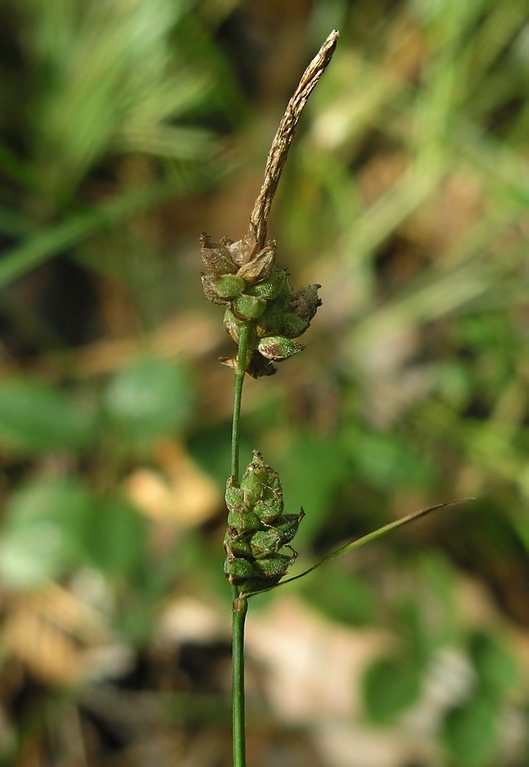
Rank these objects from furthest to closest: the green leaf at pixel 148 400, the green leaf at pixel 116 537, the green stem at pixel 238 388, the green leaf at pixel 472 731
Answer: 1. the green leaf at pixel 148 400
2. the green leaf at pixel 116 537
3. the green leaf at pixel 472 731
4. the green stem at pixel 238 388

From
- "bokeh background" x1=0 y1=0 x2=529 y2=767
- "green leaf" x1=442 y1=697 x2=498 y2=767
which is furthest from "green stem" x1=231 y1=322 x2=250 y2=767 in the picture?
"green leaf" x1=442 y1=697 x2=498 y2=767

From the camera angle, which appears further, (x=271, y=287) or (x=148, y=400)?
(x=148, y=400)

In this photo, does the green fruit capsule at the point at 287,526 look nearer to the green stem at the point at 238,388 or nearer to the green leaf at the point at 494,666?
the green stem at the point at 238,388

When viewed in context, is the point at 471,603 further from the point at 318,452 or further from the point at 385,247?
the point at 385,247

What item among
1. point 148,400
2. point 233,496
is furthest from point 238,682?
point 148,400

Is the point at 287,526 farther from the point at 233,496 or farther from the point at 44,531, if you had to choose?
the point at 44,531

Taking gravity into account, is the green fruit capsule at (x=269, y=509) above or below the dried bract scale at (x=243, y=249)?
below

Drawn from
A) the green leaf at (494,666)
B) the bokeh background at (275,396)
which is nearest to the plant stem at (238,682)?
the bokeh background at (275,396)
